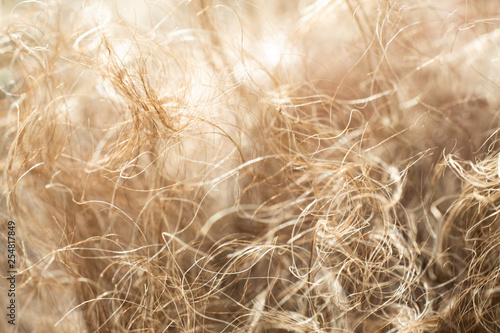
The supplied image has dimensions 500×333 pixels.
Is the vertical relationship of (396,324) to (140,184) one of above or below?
below

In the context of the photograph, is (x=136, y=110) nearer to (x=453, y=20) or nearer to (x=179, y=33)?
(x=179, y=33)

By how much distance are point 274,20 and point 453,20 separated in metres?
0.26

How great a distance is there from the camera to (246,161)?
0.52 m

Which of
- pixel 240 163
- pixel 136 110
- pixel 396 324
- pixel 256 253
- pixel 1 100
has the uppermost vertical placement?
pixel 1 100

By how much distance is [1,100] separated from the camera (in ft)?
1.67

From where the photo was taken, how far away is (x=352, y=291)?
0.53 m

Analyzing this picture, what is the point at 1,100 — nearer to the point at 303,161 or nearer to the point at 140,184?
Answer: the point at 140,184

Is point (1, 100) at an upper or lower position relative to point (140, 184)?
upper

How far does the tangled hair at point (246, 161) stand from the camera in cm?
50

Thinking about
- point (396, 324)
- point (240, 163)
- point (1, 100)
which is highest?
point (1, 100)

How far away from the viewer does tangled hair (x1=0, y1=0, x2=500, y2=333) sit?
1.65 ft

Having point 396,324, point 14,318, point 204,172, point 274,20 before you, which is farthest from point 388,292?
point 14,318

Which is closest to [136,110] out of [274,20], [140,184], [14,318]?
[140,184]

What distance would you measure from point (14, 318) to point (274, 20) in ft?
1.91
